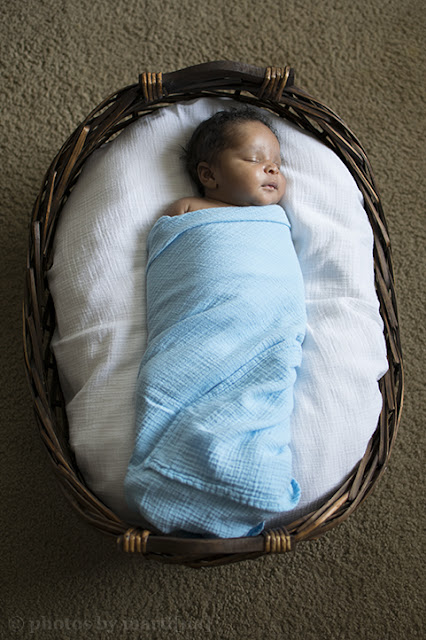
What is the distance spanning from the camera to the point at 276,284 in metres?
0.96

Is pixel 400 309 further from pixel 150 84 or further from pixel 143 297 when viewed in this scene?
pixel 150 84

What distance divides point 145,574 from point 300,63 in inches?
48.5

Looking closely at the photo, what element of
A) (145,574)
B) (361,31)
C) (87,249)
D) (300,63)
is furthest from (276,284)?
(361,31)

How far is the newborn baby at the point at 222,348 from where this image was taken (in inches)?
32.2

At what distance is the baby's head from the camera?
1.04 m

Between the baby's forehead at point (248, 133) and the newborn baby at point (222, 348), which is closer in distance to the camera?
the newborn baby at point (222, 348)

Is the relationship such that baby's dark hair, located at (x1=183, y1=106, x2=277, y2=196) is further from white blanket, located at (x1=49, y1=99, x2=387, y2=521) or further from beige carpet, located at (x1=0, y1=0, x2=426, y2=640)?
beige carpet, located at (x1=0, y1=0, x2=426, y2=640)

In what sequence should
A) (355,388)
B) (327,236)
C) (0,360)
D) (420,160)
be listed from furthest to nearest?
1. (420,160)
2. (0,360)
3. (327,236)
4. (355,388)

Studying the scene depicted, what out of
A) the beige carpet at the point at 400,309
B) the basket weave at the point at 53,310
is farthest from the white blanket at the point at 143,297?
the beige carpet at the point at 400,309

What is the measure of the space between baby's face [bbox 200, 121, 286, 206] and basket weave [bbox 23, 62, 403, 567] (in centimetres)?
8

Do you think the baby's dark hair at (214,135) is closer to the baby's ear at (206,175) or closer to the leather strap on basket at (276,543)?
the baby's ear at (206,175)

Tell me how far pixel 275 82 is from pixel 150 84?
0.73 ft

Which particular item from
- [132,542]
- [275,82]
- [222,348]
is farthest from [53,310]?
[275,82]

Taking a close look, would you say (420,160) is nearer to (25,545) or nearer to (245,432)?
(245,432)
